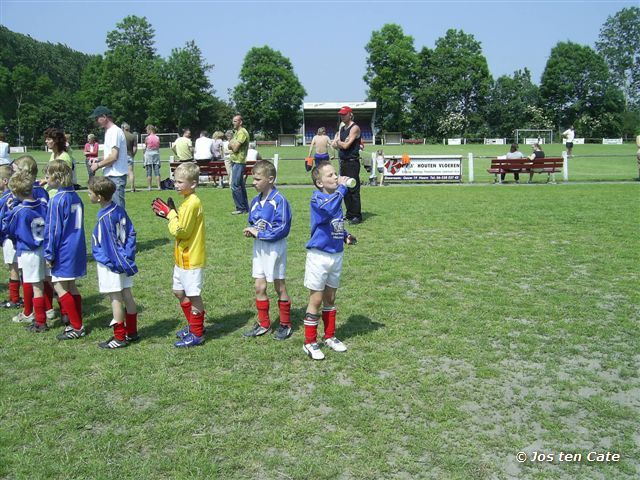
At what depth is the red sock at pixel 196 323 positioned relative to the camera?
524cm

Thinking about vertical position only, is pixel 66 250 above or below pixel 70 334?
above

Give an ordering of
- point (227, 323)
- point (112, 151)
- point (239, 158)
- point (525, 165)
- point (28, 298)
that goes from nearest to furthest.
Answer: point (227, 323) < point (28, 298) < point (112, 151) < point (239, 158) < point (525, 165)

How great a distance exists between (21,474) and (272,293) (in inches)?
160

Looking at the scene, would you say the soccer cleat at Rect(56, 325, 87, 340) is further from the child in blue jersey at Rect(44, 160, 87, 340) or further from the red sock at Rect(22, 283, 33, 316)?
the red sock at Rect(22, 283, 33, 316)

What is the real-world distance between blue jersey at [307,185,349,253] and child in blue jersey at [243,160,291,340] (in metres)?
Answer: 0.36

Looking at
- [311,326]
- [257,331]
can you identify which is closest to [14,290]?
[257,331]

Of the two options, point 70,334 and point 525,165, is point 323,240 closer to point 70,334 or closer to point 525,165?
point 70,334

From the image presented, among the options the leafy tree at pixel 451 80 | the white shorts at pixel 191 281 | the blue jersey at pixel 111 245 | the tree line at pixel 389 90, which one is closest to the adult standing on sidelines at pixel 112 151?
the blue jersey at pixel 111 245

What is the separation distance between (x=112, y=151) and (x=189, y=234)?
12.2 feet

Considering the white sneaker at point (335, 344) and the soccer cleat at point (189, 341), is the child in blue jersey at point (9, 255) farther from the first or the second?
the white sneaker at point (335, 344)

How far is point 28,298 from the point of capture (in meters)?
6.09

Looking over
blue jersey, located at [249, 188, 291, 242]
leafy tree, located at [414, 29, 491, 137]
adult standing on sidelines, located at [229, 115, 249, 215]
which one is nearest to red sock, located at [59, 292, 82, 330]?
blue jersey, located at [249, 188, 291, 242]

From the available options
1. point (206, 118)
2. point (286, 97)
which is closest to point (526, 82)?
point (286, 97)

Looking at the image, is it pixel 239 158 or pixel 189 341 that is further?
pixel 239 158
